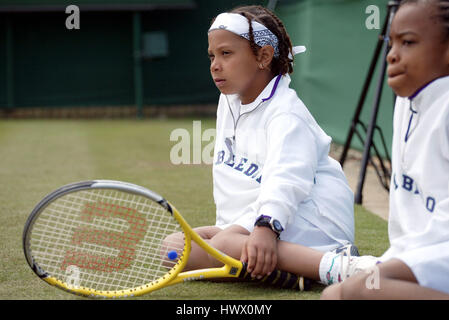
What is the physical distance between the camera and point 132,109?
14555 millimetres

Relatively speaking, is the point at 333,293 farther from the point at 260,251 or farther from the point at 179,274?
the point at 179,274

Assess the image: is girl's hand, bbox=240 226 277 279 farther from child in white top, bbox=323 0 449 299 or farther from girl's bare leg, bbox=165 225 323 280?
child in white top, bbox=323 0 449 299

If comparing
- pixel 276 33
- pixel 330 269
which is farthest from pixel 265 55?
pixel 330 269

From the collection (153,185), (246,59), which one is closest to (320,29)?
(153,185)

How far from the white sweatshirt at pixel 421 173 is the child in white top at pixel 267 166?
40 centimetres

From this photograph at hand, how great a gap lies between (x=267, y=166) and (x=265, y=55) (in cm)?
52

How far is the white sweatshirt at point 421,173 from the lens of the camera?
2100 millimetres

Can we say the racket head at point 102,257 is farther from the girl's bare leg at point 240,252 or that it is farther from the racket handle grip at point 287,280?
the racket handle grip at point 287,280

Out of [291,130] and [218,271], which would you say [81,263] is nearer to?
[218,271]

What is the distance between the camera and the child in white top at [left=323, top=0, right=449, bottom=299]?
2.07 m

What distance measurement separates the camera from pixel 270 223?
2.43 metres

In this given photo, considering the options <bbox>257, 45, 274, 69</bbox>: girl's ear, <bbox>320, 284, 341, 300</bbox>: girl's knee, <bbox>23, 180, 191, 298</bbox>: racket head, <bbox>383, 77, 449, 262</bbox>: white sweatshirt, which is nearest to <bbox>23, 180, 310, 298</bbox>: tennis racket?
<bbox>23, 180, 191, 298</bbox>: racket head

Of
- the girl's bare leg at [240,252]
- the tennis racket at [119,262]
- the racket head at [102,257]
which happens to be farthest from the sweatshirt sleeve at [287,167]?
the racket head at [102,257]
